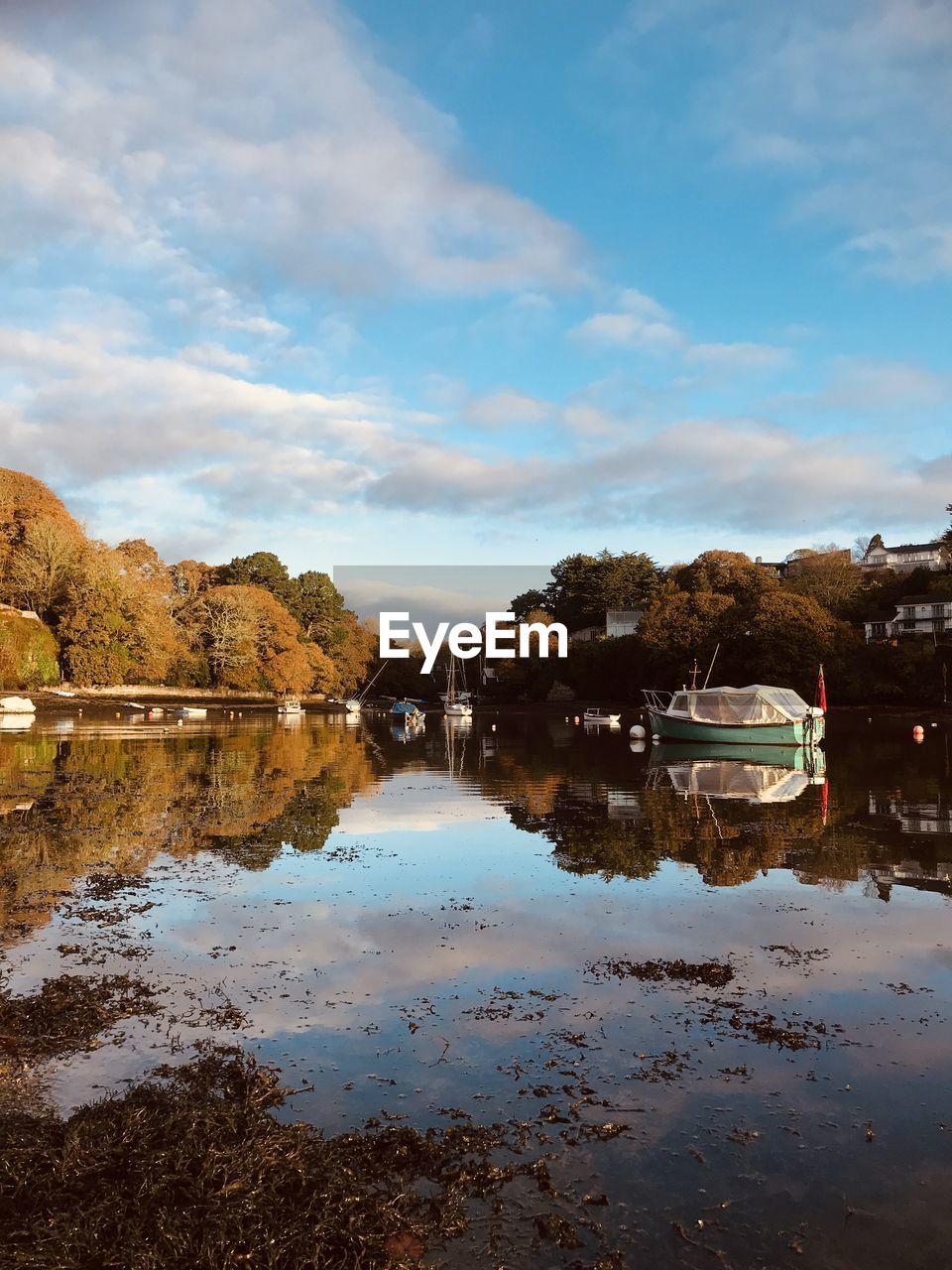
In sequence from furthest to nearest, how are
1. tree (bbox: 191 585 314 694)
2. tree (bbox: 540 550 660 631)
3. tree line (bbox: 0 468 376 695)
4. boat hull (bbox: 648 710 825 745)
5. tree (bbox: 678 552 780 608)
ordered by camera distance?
1. tree (bbox: 540 550 660 631)
2. tree (bbox: 191 585 314 694)
3. tree (bbox: 678 552 780 608)
4. tree line (bbox: 0 468 376 695)
5. boat hull (bbox: 648 710 825 745)

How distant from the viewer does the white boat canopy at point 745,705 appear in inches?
1966

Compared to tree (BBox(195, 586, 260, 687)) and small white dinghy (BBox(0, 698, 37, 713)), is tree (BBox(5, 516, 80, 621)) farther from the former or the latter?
tree (BBox(195, 586, 260, 687))

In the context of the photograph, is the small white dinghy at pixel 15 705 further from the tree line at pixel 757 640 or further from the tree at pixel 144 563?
the tree line at pixel 757 640

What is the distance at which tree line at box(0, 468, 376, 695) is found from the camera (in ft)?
285

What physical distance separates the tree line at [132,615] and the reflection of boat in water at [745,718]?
5939 cm

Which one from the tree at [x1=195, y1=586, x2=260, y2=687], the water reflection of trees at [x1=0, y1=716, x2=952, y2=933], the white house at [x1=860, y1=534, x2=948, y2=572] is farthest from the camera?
the white house at [x1=860, y1=534, x2=948, y2=572]

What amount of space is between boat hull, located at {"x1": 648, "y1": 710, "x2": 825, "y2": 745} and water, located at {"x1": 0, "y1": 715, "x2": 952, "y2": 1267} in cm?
2456

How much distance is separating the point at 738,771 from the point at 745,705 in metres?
14.7

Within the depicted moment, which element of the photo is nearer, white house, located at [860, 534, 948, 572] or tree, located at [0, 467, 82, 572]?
tree, located at [0, 467, 82, 572]

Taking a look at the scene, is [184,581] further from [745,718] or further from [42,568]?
[745,718]

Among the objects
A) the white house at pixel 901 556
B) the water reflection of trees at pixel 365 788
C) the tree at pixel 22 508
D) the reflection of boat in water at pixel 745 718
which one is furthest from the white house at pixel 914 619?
the tree at pixel 22 508

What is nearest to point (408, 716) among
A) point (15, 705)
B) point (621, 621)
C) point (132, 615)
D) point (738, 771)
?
point (132, 615)

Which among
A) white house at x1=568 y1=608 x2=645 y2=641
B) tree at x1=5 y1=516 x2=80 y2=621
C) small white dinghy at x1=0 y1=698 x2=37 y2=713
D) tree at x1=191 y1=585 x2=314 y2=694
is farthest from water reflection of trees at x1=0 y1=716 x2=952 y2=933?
white house at x1=568 y1=608 x2=645 y2=641

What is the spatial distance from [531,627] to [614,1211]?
134536 mm
